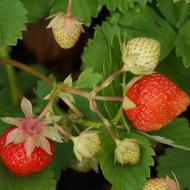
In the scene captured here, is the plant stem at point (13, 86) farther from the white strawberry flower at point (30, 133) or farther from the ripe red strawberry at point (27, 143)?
the white strawberry flower at point (30, 133)

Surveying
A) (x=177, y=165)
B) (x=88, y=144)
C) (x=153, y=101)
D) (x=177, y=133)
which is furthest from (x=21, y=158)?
(x=177, y=165)

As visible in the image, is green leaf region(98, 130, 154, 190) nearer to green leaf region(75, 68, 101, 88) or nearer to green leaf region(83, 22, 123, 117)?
green leaf region(83, 22, 123, 117)

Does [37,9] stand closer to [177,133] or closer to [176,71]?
[176,71]

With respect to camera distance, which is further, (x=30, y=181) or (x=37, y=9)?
(x=37, y=9)

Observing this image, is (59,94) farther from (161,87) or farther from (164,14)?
(164,14)

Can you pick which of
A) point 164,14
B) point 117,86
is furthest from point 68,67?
point 117,86

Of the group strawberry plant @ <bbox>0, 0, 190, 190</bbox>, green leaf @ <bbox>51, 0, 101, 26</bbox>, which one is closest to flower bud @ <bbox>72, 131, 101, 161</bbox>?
strawberry plant @ <bbox>0, 0, 190, 190</bbox>
